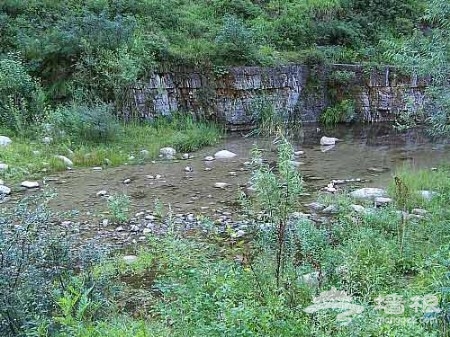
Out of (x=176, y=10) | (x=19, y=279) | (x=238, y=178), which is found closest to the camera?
(x=19, y=279)

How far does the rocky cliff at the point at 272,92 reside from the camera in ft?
43.0

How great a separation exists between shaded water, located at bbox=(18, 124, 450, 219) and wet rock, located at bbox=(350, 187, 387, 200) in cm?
64

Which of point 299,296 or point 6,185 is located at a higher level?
point 299,296

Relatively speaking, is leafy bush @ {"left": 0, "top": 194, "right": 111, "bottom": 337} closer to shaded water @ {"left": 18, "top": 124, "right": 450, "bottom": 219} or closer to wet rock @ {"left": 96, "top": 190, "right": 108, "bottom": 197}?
shaded water @ {"left": 18, "top": 124, "right": 450, "bottom": 219}

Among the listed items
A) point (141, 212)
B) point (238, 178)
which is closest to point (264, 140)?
point (238, 178)

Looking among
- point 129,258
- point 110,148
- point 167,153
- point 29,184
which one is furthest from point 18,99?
point 129,258

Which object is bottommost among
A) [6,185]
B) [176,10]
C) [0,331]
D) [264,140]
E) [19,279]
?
[264,140]

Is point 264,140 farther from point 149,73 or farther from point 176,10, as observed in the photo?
point 176,10

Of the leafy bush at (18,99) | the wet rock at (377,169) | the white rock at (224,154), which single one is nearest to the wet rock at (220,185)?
the white rock at (224,154)

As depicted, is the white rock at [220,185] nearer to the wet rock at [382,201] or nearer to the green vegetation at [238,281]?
the wet rock at [382,201]

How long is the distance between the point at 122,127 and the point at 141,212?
16.1 ft

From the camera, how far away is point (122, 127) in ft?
37.6

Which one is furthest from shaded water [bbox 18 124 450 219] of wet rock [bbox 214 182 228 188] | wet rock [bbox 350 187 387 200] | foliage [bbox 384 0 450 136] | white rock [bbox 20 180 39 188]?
foliage [bbox 384 0 450 136]

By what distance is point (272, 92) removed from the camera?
47.3 feet
